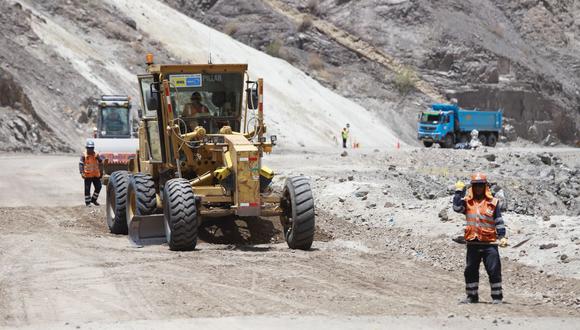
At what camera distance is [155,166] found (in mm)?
16094

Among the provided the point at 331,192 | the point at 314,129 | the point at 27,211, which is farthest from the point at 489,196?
the point at 314,129

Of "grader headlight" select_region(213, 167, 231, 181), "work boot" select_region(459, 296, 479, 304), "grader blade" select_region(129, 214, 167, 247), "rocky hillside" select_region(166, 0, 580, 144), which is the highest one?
"rocky hillside" select_region(166, 0, 580, 144)

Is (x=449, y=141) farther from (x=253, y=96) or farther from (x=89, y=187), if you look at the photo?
(x=253, y=96)

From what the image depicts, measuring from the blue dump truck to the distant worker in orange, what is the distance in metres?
40.5

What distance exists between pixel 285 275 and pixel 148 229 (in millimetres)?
3897

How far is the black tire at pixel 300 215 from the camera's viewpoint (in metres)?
14.2

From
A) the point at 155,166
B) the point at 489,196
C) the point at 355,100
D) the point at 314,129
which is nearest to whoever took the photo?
the point at 489,196

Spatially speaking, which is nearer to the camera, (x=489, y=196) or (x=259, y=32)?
(x=489, y=196)

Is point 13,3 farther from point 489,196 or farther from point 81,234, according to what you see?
point 489,196

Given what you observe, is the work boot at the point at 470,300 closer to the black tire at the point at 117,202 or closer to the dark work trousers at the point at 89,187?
the black tire at the point at 117,202

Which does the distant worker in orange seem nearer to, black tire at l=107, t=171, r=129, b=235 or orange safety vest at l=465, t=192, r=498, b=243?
black tire at l=107, t=171, r=129, b=235

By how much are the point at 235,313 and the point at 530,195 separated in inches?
682

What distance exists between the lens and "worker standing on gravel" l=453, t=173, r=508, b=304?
10.5 metres

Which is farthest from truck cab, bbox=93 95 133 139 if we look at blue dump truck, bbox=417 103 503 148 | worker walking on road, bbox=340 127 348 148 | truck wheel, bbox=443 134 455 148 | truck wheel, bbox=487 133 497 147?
truck wheel, bbox=487 133 497 147
